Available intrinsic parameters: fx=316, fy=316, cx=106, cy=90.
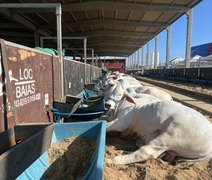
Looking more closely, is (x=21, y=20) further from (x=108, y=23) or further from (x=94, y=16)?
(x=108, y=23)

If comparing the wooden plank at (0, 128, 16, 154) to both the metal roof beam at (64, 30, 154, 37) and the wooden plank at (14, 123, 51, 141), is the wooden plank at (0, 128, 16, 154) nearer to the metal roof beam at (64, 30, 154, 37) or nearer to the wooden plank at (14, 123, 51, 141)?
the wooden plank at (14, 123, 51, 141)

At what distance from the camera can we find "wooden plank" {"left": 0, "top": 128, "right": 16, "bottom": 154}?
3.55m

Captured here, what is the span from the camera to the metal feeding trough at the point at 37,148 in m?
2.73

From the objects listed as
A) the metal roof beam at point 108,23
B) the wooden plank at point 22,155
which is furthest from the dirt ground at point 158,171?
the metal roof beam at point 108,23

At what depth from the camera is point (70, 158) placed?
4309 millimetres

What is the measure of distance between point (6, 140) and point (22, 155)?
78 cm

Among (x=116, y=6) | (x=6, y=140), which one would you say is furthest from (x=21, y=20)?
(x=6, y=140)

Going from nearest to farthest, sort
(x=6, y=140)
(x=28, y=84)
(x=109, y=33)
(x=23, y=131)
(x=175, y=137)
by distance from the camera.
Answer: (x=6, y=140) → (x=23, y=131) → (x=175, y=137) → (x=28, y=84) → (x=109, y=33)

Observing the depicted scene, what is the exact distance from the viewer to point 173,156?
487cm

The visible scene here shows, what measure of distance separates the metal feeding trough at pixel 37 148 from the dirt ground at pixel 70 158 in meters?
0.07

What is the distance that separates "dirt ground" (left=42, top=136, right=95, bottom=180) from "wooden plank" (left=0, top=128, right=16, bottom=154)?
57 centimetres

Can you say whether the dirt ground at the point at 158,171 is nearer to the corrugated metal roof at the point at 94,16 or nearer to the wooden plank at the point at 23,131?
the wooden plank at the point at 23,131

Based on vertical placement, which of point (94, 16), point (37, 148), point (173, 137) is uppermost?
point (94, 16)

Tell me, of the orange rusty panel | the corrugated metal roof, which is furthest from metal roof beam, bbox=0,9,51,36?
the orange rusty panel
